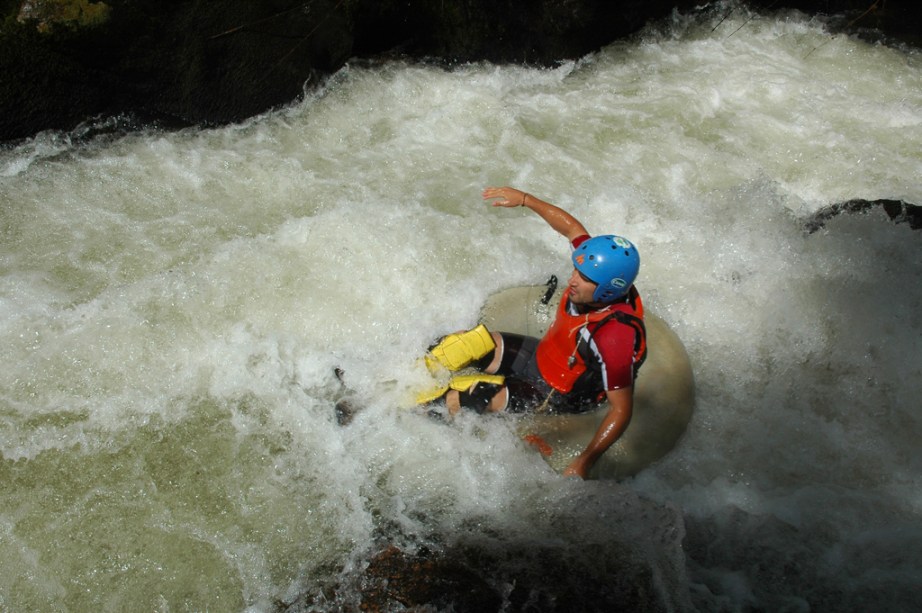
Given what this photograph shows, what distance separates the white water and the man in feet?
→ 0.67

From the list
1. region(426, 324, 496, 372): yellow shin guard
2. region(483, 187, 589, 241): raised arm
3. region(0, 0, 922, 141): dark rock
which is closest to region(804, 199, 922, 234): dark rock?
region(483, 187, 589, 241): raised arm

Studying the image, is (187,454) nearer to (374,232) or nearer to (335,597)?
(335,597)

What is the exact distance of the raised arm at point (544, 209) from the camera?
3.92 m

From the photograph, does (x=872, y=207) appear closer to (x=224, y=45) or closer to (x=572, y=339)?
(x=572, y=339)

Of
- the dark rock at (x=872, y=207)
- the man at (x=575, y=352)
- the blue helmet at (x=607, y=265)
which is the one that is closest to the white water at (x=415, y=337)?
the dark rock at (x=872, y=207)

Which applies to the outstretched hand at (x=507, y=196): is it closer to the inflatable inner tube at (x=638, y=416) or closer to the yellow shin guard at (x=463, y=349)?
the inflatable inner tube at (x=638, y=416)

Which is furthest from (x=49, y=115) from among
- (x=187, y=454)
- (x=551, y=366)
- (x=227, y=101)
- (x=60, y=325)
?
(x=551, y=366)

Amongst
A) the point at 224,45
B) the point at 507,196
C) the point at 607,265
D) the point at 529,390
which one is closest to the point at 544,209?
the point at 507,196

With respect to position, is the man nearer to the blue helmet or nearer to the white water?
the blue helmet

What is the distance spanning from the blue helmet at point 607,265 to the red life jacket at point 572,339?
10 centimetres

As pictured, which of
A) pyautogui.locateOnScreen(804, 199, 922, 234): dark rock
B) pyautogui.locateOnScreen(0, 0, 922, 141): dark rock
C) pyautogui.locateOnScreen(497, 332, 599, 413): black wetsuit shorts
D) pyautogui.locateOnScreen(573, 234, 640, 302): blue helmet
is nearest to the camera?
pyautogui.locateOnScreen(573, 234, 640, 302): blue helmet

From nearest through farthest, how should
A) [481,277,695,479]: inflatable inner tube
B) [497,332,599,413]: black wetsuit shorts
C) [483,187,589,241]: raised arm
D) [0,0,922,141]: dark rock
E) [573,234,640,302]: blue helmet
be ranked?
1. [573,234,640,302]: blue helmet
2. [481,277,695,479]: inflatable inner tube
3. [497,332,599,413]: black wetsuit shorts
4. [483,187,589,241]: raised arm
5. [0,0,922,141]: dark rock

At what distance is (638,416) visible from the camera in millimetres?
3721

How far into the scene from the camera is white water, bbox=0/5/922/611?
3391 millimetres
